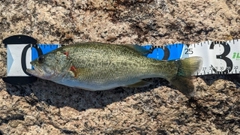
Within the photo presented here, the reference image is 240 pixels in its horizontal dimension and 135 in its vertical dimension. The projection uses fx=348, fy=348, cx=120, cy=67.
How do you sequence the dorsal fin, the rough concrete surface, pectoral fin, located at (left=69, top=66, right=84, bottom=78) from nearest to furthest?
pectoral fin, located at (left=69, top=66, right=84, bottom=78), the dorsal fin, the rough concrete surface

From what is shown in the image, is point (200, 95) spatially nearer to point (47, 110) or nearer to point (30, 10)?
point (47, 110)

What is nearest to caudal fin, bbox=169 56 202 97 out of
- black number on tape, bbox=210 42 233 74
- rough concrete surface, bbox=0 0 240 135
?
rough concrete surface, bbox=0 0 240 135

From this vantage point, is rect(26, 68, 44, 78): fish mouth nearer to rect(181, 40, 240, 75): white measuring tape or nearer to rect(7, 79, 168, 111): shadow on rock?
rect(7, 79, 168, 111): shadow on rock

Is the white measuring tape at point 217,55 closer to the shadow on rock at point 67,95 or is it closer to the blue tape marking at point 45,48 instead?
the shadow on rock at point 67,95

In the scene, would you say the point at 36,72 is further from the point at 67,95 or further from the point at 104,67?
the point at 104,67

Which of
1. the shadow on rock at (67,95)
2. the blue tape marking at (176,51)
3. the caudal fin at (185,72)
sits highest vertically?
the blue tape marking at (176,51)

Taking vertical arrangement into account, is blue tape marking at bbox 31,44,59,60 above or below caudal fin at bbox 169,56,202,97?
above

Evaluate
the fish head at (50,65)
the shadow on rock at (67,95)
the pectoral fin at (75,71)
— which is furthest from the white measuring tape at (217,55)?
the fish head at (50,65)
